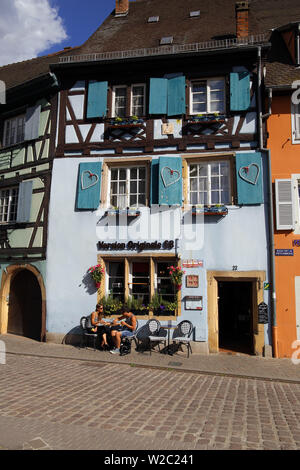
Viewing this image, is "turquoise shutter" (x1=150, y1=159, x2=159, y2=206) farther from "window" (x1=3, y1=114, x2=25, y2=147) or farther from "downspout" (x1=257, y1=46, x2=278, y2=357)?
"window" (x1=3, y1=114, x2=25, y2=147)

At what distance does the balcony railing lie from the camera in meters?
10.8

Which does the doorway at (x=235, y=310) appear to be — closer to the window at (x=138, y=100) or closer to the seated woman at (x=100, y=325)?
the seated woman at (x=100, y=325)

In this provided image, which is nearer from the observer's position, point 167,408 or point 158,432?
point 158,432

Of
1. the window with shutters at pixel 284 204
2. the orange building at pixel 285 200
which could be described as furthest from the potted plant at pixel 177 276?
the window with shutters at pixel 284 204

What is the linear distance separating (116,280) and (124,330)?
1736mm

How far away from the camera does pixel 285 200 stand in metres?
9.97

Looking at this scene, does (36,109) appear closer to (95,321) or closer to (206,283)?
(95,321)

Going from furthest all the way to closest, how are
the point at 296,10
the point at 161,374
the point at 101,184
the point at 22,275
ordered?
the point at 296,10
the point at 22,275
the point at 101,184
the point at 161,374

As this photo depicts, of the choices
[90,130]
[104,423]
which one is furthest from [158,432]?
[90,130]

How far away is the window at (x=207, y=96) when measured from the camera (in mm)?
11062

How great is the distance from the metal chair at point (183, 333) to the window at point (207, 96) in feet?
22.0

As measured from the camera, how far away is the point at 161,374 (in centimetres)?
804

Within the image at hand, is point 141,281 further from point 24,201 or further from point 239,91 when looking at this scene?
point 239,91

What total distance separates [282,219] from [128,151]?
5.26m
